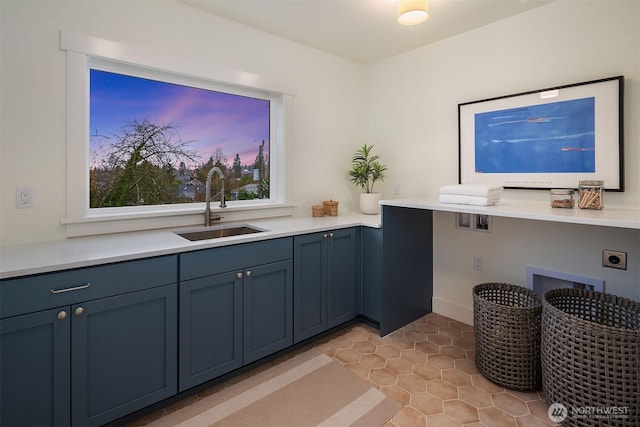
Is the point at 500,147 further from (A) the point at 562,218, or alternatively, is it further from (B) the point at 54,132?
(B) the point at 54,132

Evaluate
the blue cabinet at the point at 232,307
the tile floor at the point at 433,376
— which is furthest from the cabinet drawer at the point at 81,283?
the tile floor at the point at 433,376

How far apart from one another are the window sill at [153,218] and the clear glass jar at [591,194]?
2.12m

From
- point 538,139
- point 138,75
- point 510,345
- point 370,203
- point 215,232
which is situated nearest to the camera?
point 510,345

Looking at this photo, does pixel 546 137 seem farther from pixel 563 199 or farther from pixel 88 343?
pixel 88 343

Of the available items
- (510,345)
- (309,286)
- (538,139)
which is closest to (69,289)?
(309,286)

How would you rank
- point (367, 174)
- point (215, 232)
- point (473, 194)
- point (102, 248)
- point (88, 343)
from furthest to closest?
point (367, 174) < point (215, 232) < point (473, 194) < point (102, 248) < point (88, 343)

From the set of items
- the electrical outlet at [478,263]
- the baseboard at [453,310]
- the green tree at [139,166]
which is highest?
the green tree at [139,166]

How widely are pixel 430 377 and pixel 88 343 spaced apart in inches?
74.0

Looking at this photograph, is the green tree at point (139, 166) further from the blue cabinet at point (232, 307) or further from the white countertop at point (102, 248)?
the blue cabinet at point (232, 307)

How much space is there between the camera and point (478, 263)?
2709 millimetres

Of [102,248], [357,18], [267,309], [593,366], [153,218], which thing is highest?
[357,18]

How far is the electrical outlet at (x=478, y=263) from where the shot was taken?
8.82 feet

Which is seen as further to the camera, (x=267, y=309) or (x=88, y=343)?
(x=267, y=309)

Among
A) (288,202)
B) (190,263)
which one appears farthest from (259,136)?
(190,263)
